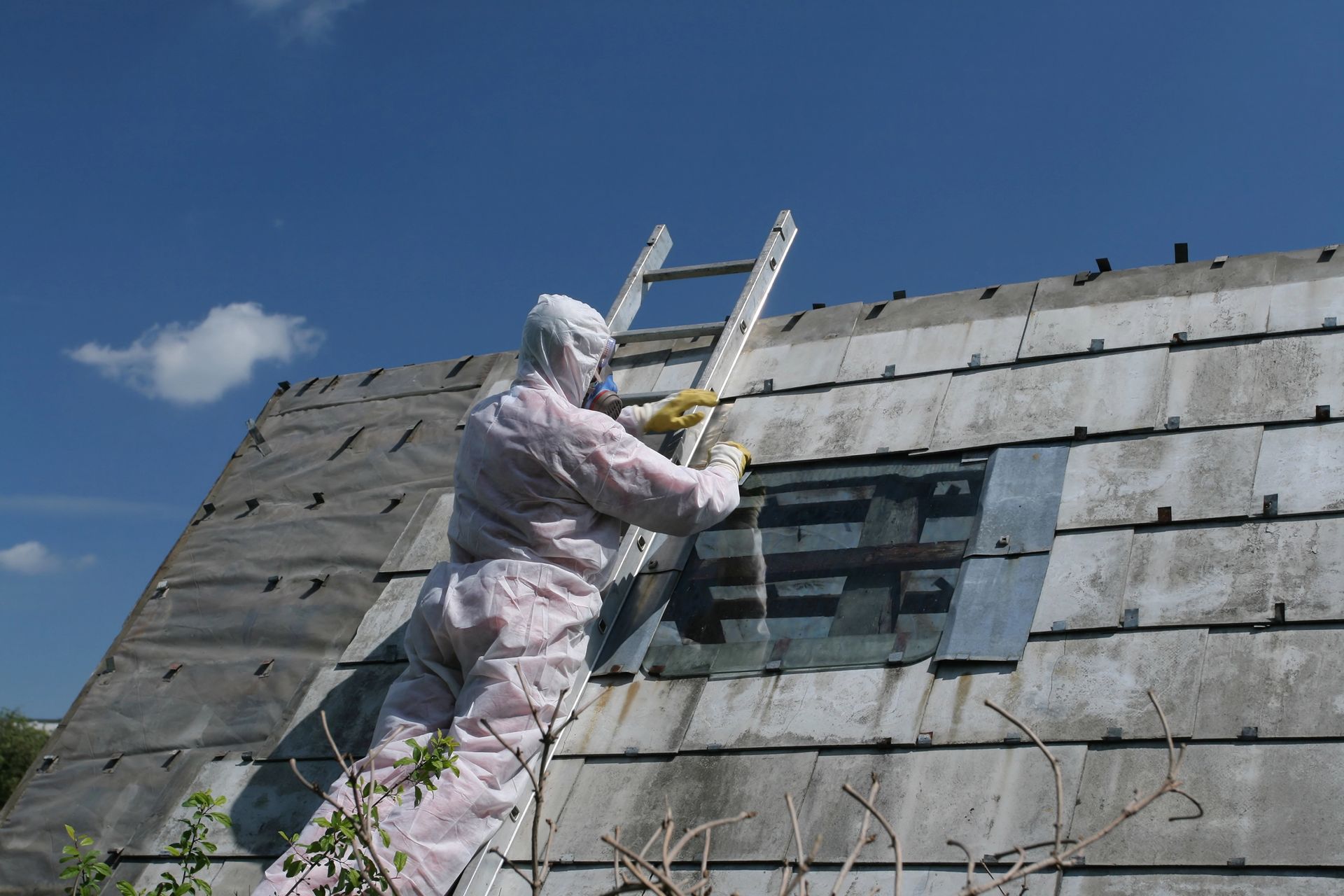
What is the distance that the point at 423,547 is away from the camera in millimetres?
4656

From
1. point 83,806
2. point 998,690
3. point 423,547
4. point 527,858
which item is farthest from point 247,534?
point 998,690

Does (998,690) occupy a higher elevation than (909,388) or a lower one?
lower

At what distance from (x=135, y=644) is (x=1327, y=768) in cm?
394

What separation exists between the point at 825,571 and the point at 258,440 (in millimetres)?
3085

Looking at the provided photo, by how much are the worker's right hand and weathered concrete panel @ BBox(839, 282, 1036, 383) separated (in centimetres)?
65

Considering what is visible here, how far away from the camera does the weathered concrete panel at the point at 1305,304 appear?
12.8 ft

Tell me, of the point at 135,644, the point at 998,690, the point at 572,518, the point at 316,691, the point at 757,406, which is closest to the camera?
the point at 998,690

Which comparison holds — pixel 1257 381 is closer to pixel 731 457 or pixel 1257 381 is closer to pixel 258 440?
pixel 731 457

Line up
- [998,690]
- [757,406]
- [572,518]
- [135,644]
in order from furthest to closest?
[135,644] → [757,406] → [572,518] → [998,690]

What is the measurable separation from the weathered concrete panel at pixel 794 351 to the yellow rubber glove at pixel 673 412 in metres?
0.48

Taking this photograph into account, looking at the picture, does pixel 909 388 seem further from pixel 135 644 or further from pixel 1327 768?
pixel 135 644

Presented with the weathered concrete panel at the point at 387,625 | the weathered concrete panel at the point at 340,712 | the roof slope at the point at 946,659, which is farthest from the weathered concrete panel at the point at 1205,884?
the weathered concrete panel at the point at 387,625

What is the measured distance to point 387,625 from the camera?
432cm

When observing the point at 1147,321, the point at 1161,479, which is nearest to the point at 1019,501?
the point at 1161,479
